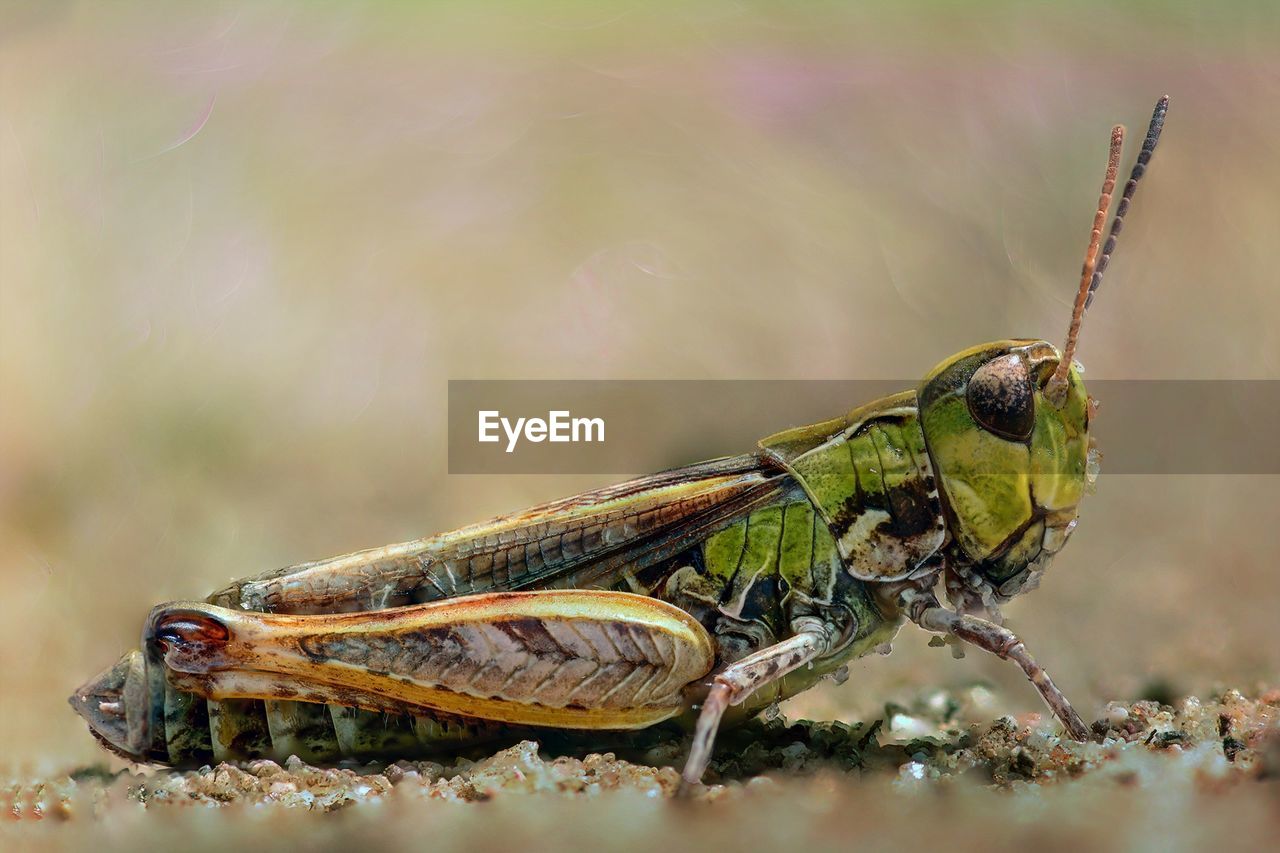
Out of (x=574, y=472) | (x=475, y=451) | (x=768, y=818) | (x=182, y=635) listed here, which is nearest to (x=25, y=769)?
(x=182, y=635)

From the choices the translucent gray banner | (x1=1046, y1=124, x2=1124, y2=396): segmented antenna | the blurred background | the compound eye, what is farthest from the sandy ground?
the blurred background

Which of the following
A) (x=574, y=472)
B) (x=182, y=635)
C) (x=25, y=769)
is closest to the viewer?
(x=182, y=635)

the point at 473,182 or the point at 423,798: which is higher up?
the point at 473,182

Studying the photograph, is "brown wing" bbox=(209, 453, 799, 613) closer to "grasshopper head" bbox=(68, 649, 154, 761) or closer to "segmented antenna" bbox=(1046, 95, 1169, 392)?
"grasshopper head" bbox=(68, 649, 154, 761)

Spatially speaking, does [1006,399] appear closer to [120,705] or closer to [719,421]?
[719,421]

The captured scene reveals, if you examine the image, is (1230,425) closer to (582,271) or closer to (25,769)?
(582,271)

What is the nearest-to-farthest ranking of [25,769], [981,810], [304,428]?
[981,810]
[25,769]
[304,428]
